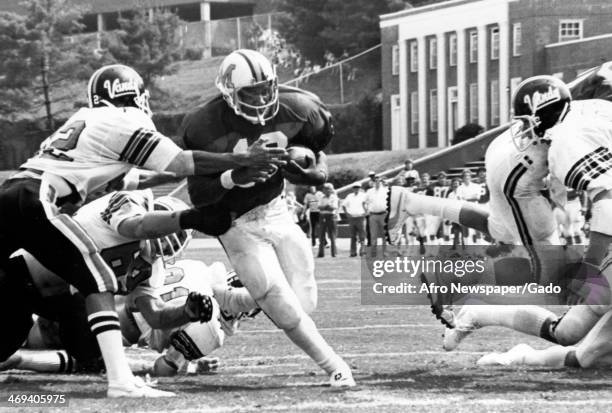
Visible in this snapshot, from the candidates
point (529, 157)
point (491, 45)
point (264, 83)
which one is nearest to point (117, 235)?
point (264, 83)

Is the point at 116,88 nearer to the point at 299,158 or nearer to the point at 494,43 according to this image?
the point at 299,158

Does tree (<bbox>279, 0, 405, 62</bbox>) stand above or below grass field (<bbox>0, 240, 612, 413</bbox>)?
below

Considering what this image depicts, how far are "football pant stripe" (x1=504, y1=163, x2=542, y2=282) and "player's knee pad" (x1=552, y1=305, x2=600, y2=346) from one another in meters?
0.92

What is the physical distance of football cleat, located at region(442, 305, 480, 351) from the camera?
790cm

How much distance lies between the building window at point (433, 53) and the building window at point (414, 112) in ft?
5.14

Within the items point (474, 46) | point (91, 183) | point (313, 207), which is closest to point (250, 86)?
point (91, 183)

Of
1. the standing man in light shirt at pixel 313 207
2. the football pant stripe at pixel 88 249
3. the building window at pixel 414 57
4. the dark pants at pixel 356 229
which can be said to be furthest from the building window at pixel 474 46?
the football pant stripe at pixel 88 249

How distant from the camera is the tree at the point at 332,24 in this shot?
5872 centimetres

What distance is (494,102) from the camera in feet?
153

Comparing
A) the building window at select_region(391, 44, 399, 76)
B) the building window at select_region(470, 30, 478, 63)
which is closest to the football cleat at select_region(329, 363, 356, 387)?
the building window at select_region(470, 30, 478, 63)

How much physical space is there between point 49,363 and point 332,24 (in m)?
54.1

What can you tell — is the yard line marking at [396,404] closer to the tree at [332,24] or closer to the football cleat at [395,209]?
the football cleat at [395,209]

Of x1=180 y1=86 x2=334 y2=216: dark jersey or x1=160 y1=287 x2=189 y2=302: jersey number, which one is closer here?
x1=180 y1=86 x2=334 y2=216: dark jersey

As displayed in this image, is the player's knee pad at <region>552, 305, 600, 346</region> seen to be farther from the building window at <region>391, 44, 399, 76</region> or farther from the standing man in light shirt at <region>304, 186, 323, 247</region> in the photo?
the building window at <region>391, 44, 399, 76</region>
